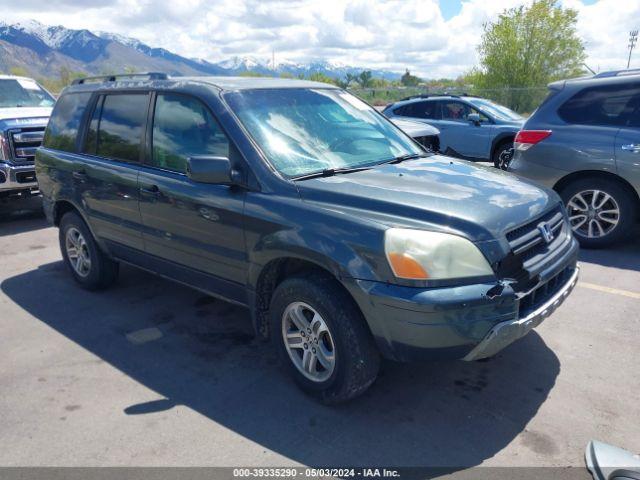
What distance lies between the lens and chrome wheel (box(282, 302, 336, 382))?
3166 millimetres

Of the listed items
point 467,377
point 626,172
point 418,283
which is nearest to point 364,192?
point 418,283

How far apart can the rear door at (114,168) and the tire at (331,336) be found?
167cm

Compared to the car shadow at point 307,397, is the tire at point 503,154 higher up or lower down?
higher up

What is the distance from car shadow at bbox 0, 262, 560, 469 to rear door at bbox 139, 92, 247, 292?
0.60m

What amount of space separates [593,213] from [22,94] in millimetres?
9453

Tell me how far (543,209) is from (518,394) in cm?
114

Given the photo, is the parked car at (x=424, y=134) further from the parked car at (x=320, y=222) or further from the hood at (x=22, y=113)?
the hood at (x=22, y=113)

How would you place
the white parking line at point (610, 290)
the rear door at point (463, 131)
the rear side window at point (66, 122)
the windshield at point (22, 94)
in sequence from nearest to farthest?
the white parking line at point (610, 290), the rear side window at point (66, 122), the windshield at point (22, 94), the rear door at point (463, 131)

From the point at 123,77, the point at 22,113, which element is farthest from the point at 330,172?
the point at 22,113

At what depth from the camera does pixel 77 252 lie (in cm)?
528

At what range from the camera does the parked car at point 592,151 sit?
18.8ft

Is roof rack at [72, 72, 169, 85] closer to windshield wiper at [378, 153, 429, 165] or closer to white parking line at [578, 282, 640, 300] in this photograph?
windshield wiper at [378, 153, 429, 165]

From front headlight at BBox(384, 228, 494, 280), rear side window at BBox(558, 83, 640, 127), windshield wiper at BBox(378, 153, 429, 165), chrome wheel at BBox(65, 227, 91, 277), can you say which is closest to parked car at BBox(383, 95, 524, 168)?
rear side window at BBox(558, 83, 640, 127)

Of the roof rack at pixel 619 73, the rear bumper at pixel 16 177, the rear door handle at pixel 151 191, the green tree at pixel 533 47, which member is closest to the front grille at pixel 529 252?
the rear door handle at pixel 151 191
